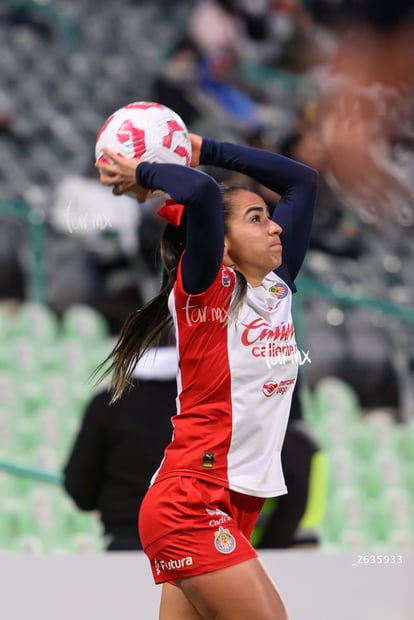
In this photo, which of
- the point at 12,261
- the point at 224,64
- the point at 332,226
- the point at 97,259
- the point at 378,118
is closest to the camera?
the point at 378,118

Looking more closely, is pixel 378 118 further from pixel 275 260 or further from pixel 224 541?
pixel 224 541

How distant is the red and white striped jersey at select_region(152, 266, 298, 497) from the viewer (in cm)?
253

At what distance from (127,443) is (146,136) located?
1.18m

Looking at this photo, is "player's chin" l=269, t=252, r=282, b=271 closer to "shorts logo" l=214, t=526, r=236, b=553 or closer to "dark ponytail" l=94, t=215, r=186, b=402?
"dark ponytail" l=94, t=215, r=186, b=402

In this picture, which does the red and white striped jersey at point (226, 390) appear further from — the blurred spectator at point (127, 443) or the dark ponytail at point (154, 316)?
the blurred spectator at point (127, 443)

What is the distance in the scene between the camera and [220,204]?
8.09 feet

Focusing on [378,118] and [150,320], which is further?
[378,118]

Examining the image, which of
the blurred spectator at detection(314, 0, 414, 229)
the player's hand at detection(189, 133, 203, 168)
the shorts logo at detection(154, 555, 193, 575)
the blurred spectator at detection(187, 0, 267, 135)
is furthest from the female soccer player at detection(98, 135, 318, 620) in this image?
the blurred spectator at detection(187, 0, 267, 135)

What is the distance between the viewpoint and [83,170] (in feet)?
27.2

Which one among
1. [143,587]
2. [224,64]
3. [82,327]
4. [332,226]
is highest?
[143,587]

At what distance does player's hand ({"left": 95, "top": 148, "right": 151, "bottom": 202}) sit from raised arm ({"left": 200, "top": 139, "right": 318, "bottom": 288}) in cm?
26

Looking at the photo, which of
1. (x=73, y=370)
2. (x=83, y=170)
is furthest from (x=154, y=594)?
(x=83, y=170)

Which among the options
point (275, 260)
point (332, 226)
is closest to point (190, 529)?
point (275, 260)

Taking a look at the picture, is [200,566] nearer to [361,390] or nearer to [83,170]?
[361,390]
